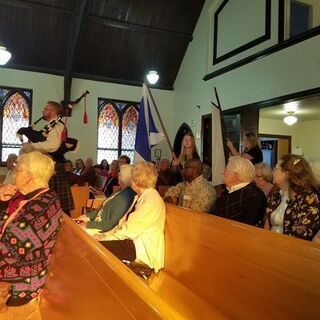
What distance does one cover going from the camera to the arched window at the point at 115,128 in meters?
10.6

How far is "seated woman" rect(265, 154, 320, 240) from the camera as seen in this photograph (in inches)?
99.0

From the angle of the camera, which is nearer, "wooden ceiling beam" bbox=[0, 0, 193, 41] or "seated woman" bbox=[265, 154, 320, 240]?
"seated woman" bbox=[265, 154, 320, 240]

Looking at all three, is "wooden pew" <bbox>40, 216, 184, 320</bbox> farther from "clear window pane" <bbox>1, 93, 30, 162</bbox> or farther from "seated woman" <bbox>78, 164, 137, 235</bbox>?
"clear window pane" <bbox>1, 93, 30, 162</bbox>

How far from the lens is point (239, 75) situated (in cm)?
811

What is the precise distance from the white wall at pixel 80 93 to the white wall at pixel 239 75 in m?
0.47

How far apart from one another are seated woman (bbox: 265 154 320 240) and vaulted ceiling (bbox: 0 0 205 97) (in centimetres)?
675

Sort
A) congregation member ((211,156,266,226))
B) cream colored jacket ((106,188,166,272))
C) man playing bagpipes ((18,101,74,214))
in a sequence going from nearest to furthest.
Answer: cream colored jacket ((106,188,166,272)), congregation member ((211,156,266,226)), man playing bagpipes ((18,101,74,214))

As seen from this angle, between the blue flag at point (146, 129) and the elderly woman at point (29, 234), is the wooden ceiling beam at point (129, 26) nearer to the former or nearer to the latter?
the blue flag at point (146, 129)

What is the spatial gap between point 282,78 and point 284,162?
4.43 metres

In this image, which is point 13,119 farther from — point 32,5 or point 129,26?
point 129,26


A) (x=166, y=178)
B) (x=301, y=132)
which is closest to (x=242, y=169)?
(x=166, y=178)

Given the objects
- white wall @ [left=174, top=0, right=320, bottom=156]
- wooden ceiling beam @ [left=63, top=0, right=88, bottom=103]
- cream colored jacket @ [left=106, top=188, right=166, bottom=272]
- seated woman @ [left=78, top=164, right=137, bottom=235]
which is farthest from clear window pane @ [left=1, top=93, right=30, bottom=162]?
cream colored jacket @ [left=106, top=188, right=166, bottom=272]

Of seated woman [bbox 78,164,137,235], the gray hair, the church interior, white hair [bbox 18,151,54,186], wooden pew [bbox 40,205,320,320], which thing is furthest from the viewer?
the gray hair

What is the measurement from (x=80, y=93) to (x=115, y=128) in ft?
4.31
